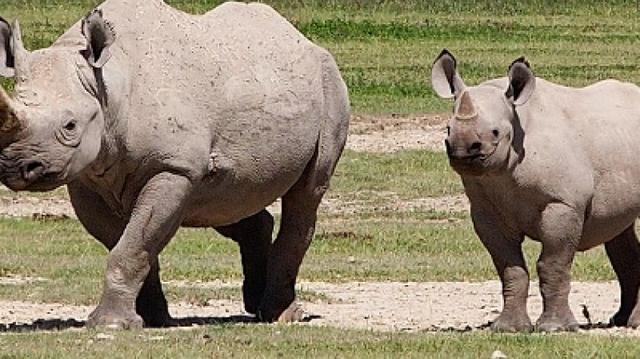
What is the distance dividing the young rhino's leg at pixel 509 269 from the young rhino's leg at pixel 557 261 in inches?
4.9

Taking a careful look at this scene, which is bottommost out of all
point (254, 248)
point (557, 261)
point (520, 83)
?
point (254, 248)

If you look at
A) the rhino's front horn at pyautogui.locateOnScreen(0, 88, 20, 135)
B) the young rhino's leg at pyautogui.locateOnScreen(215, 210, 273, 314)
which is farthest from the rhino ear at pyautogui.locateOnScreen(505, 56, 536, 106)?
the rhino's front horn at pyautogui.locateOnScreen(0, 88, 20, 135)

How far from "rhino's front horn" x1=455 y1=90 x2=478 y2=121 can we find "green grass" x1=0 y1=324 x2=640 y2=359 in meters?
1.33

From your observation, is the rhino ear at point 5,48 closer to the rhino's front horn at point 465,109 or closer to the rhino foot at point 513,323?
the rhino's front horn at point 465,109

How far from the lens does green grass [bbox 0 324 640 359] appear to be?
37.0 ft

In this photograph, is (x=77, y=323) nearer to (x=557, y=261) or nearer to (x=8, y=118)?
(x=8, y=118)

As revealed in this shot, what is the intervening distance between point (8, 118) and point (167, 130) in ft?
4.41

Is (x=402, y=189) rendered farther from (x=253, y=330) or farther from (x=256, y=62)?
(x=253, y=330)

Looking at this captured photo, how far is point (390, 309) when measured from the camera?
50.1 ft

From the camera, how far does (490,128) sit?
13016 mm

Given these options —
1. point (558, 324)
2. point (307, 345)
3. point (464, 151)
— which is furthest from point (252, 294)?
point (307, 345)

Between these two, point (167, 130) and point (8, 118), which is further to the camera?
point (167, 130)

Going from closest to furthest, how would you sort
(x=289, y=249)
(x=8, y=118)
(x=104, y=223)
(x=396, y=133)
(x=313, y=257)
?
(x=8, y=118) → (x=104, y=223) → (x=289, y=249) → (x=313, y=257) → (x=396, y=133)

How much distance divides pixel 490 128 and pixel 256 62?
1.85 metres
